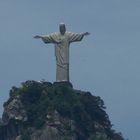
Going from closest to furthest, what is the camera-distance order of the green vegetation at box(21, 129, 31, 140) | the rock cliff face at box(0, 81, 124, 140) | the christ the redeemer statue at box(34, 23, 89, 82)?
1. the green vegetation at box(21, 129, 31, 140)
2. the rock cliff face at box(0, 81, 124, 140)
3. the christ the redeemer statue at box(34, 23, 89, 82)

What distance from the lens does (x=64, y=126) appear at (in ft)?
257

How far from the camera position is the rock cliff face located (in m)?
78.4

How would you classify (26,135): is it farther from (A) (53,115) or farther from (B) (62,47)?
(B) (62,47)

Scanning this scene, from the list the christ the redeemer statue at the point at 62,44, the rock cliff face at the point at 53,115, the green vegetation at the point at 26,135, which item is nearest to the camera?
the green vegetation at the point at 26,135

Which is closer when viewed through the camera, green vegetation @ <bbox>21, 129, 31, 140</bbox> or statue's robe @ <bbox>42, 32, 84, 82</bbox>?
green vegetation @ <bbox>21, 129, 31, 140</bbox>

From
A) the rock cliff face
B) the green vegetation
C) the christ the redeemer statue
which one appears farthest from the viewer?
the christ the redeemer statue

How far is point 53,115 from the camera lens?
7875 cm

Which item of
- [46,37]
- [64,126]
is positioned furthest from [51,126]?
[46,37]

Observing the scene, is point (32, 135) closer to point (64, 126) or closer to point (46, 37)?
point (64, 126)

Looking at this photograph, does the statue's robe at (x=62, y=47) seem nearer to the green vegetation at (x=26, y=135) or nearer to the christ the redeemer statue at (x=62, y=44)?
the christ the redeemer statue at (x=62, y=44)

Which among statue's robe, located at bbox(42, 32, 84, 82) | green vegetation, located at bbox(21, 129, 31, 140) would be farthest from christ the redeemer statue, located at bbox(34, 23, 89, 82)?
green vegetation, located at bbox(21, 129, 31, 140)

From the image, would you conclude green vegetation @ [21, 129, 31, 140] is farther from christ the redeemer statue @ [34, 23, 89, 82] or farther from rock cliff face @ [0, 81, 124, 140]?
christ the redeemer statue @ [34, 23, 89, 82]

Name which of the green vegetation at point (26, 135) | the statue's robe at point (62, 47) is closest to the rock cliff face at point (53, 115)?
the green vegetation at point (26, 135)

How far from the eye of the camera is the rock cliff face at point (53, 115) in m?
78.4
